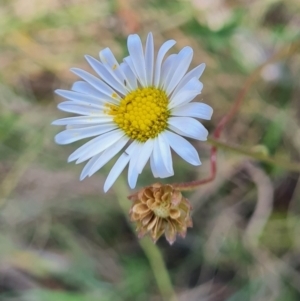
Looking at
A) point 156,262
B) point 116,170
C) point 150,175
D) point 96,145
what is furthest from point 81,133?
point 156,262

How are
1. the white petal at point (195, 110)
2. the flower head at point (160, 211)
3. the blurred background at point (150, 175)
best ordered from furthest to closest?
Answer: the blurred background at point (150, 175) → the flower head at point (160, 211) → the white petal at point (195, 110)

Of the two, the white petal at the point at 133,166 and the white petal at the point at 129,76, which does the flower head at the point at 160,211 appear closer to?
the white petal at the point at 133,166

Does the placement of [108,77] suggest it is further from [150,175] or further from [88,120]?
[150,175]

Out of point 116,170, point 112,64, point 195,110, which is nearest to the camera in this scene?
point 195,110

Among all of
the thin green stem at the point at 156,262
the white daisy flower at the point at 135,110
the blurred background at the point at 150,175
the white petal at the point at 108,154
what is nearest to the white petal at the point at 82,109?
the white daisy flower at the point at 135,110

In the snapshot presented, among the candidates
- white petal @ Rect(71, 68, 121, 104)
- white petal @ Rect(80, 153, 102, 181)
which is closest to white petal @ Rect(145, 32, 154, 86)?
white petal @ Rect(71, 68, 121, 104)
